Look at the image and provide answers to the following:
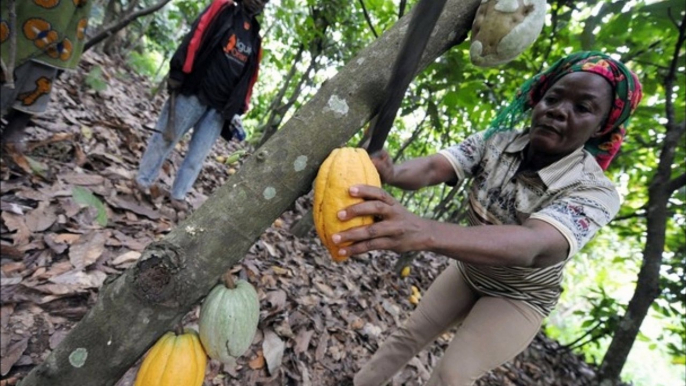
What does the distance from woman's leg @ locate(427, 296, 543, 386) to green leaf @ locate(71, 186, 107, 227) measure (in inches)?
80.1

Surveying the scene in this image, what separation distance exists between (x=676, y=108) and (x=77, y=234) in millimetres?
4045

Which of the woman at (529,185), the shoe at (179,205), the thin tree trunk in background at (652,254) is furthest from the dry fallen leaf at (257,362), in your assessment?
the thin tree trunk in background at (652,254)

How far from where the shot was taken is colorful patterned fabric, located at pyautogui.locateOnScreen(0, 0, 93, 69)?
6.22ft

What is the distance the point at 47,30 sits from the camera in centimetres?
198

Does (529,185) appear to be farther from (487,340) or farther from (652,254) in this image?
(652,254)

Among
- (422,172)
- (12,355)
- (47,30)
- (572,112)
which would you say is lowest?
(12,355)

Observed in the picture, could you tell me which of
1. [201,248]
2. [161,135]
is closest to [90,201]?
[161,135]

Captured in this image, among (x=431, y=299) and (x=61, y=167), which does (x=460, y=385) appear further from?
(x=61, y=167)

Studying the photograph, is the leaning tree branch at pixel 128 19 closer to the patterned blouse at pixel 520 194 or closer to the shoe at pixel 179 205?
the shoe at pixel 179 205

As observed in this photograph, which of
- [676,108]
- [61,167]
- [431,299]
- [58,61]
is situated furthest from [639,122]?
[61,167]

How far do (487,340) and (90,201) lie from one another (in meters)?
2.28

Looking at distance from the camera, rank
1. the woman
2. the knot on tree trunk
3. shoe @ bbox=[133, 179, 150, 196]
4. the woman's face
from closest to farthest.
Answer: the knot on tree trunk, the woman, the woman's face, shoe @ bbox=[133, 179, 150, 196]

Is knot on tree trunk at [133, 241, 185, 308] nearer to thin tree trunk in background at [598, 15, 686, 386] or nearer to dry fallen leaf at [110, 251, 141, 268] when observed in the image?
dry fallen leaf at [110, 251, 141, 268]

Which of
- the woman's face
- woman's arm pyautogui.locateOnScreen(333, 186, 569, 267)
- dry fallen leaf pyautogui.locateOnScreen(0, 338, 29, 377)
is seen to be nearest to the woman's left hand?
woman's arm pyautogui.locateOnScreen(333, 186, 569, 267)
